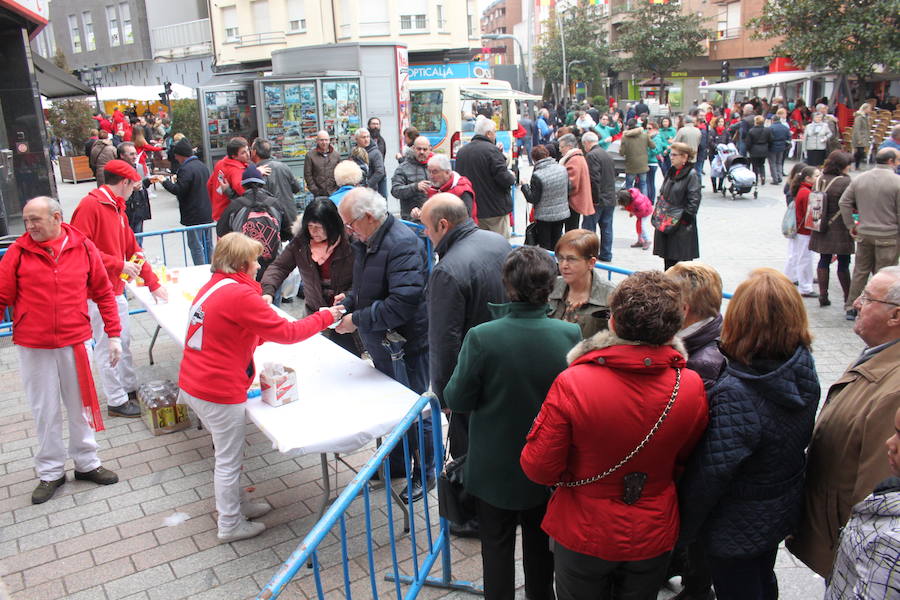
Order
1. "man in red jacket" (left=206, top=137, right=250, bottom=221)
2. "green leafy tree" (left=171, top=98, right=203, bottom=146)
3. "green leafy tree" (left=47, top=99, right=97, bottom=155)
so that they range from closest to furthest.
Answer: "man in red jacket" (left=206, top=137, right=250, bottom=221) < "green leafy tree" (left=47, top=99, right=97, bottom=155) < "green leafy tree" (left=171, top=98, right=203, bottom=146)

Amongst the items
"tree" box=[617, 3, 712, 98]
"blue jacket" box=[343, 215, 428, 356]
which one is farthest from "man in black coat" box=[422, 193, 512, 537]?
"tree" box=[617, 3, 712, 98]

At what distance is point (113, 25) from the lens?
1702 inches

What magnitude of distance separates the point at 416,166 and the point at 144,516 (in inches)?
232

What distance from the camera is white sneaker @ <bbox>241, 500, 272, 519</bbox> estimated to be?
14.7 feet

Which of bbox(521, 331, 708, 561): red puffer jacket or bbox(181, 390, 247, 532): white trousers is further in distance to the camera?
bbox(181, 390, 247, 532): white trousers

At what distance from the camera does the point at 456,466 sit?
10.8 ft

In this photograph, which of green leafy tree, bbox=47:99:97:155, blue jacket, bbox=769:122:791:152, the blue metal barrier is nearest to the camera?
the blue metal barrier

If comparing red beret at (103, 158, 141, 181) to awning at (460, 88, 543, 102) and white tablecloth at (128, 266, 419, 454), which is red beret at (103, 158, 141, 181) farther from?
awning at (460, 88, 543, 102)

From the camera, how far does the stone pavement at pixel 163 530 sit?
3.88m

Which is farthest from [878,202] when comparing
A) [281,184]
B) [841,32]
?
[841,32]

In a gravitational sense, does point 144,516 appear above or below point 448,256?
below

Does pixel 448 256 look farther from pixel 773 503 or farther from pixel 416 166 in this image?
pixel 416 166

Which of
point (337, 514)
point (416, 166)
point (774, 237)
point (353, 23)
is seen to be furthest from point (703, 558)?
point (353, 23)

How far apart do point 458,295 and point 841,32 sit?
2235 centimetres
